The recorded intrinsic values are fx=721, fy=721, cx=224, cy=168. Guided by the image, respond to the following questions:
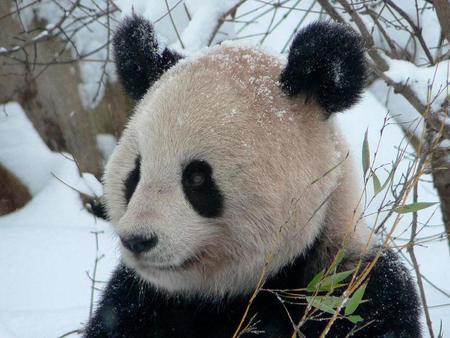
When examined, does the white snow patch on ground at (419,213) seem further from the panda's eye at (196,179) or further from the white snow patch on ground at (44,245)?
the white snow patch on ground at (44,245)

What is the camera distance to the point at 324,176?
2.33 m

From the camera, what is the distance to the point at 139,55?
2619 millimetres

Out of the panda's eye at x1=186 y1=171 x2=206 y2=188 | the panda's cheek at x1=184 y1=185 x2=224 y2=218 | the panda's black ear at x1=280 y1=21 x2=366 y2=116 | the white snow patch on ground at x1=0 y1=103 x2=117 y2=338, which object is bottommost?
the white snow patch on ground at x1=0 y1=103 x2=117 y2=338

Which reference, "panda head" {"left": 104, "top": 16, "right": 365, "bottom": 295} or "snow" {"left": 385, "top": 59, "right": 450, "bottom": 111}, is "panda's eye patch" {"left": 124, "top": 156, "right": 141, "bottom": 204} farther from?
"snow" {"left": 385, "top": 59, "right": 450, "bottom": 111}

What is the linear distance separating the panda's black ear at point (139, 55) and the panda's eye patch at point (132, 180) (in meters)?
0.39

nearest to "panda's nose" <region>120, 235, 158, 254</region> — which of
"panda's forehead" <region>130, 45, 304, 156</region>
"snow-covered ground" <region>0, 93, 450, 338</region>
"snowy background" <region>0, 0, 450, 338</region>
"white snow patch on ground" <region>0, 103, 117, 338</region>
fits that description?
"panda's forehead" <region>130, 45, 304, 156</region>

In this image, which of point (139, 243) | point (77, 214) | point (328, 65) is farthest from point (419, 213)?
point (139, 243)

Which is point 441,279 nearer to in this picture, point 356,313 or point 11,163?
point 356,313

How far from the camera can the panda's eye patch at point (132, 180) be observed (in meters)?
2.38

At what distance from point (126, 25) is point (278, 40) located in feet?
15.5

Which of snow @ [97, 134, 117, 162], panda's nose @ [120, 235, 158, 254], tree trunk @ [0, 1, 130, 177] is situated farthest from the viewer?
snow @ [97, 134, 117, 162]

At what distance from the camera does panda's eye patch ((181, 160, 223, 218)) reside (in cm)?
223

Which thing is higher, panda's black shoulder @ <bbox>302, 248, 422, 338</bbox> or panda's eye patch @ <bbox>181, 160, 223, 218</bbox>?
panda's eye patch @ <bbox>181, 160, 223, 218</bbox>

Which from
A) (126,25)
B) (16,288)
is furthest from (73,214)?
(126,25)
